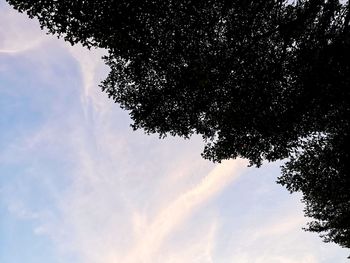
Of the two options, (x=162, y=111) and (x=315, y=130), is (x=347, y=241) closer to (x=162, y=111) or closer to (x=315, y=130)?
(x=315, y=130)

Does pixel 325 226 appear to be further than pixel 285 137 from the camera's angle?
Yes

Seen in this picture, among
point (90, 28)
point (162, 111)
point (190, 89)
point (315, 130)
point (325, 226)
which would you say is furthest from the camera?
point (325, 226)

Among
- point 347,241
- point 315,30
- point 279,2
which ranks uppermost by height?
point 279,2

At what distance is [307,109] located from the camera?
1752cm

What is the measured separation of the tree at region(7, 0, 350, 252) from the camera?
538 inches

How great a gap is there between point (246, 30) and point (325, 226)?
2591cm

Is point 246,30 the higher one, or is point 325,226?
point 246,30

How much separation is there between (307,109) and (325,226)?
69.6 feet

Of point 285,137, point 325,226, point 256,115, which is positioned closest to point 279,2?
point 256,115

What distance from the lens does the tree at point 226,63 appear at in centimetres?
1366

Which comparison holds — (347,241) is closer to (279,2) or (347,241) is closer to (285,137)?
(285,137)

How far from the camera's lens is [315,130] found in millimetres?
19469

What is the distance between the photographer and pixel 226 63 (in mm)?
16031

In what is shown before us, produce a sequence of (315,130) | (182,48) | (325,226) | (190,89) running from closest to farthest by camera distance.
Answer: (182,48), (190,89), (315,130), (325,226)
